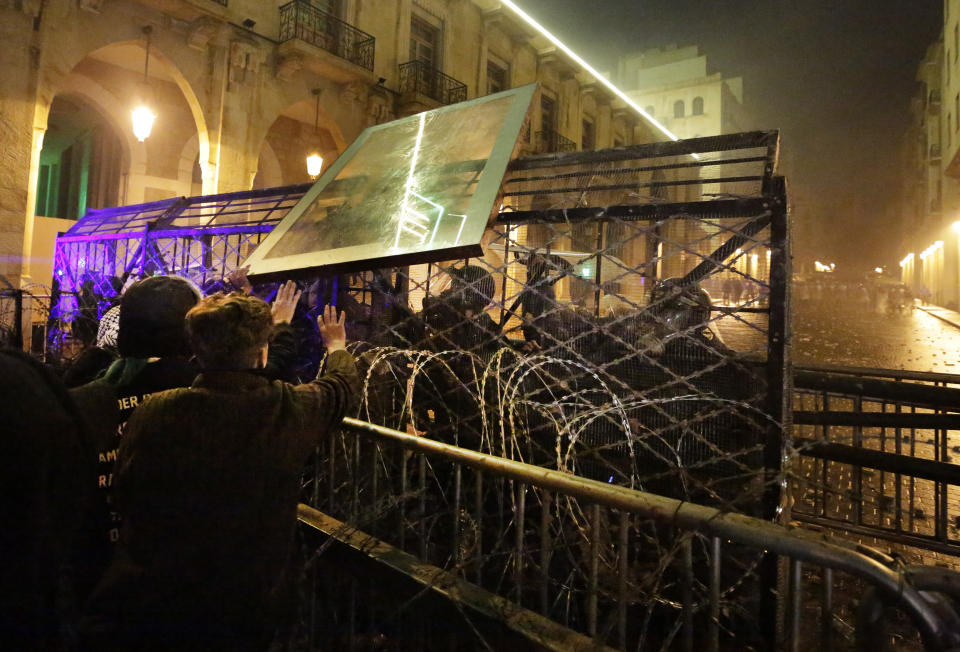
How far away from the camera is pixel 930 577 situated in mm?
1370

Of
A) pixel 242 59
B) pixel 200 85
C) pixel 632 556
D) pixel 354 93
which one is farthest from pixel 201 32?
pixel 632 556

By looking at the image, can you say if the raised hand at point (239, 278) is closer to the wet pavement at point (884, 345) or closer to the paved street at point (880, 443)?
the paved street at point (880, 443)

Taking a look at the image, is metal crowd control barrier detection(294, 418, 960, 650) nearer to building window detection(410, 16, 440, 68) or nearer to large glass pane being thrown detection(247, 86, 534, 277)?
large glass pane being thrown detection(247, 86, 534, 277)

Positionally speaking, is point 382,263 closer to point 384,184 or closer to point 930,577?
point 384,184

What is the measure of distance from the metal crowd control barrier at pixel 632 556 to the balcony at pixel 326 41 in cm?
1377

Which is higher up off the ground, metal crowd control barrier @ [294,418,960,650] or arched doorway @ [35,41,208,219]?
arched doorway @ [35,41,208,219]

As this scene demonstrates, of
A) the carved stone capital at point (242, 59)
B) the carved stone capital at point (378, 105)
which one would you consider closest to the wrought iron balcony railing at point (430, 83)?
the carved stone capital at point (378, 105)

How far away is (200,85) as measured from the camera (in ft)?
43.3

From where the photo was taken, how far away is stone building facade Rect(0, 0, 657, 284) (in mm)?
10719

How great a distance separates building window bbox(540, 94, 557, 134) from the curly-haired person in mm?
26488

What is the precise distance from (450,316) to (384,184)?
1.69 meters

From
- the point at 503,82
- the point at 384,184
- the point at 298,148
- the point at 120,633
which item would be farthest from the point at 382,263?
the point at 503,82

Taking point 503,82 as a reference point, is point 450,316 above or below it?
below

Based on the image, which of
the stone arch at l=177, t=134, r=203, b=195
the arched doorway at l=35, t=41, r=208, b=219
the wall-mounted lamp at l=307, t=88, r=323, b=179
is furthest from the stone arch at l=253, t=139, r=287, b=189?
the stone arch at l=177, t=134, r=203, b=195
